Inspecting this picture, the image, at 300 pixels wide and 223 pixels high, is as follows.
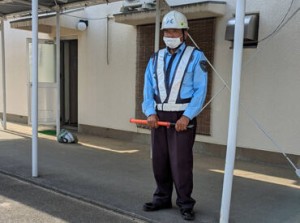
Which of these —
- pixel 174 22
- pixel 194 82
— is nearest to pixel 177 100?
pixel 194 82

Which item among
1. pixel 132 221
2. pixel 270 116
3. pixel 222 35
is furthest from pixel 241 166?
pixel 132 221

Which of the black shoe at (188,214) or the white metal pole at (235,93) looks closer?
the white metal pole at (235,93)

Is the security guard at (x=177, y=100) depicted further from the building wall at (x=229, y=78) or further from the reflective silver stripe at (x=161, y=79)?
the building wall at (x=229, y=78)

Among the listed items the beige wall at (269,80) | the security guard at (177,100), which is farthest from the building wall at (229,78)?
the security guard at (177,100)

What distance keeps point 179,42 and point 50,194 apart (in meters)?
2.47

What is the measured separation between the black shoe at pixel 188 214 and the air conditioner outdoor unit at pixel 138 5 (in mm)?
4231

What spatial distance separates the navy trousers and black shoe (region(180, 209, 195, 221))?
0.13 feet

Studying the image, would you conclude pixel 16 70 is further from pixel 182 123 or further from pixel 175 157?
pixel 182 123

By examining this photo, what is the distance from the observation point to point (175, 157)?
3.88 m

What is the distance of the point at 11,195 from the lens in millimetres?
4715

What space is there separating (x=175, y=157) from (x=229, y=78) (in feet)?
10.0

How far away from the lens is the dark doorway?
32.9 ft

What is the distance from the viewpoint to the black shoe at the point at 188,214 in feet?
12.6

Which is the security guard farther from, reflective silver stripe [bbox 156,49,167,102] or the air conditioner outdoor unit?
the air conditioner outdoor unit
